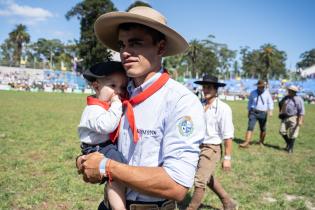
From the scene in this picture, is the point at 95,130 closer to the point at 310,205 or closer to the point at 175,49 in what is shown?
the point at 175,49

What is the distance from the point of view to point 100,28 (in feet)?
9.04

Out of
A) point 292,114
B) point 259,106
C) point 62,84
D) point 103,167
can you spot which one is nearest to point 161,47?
point 103,167

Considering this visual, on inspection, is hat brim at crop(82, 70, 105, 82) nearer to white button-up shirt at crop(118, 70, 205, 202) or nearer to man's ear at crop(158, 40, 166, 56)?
white button-up shirt at crop(118, 70, 205, 202)

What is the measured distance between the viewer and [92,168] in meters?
2.29

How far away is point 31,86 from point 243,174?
173ft

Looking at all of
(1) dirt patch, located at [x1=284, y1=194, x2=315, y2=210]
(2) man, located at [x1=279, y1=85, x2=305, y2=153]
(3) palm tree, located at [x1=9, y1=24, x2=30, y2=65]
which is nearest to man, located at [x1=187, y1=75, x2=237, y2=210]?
(1) dirt patch, located at [x1=284, y1=194, x2=315, y2=210]

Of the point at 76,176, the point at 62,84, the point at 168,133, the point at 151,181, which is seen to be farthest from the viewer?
the point at 62,84

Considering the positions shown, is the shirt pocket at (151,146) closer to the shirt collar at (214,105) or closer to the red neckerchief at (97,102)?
the red neckerchief at (97,102)

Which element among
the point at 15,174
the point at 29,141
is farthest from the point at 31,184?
the point at 29,141

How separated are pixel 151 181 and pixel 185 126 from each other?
0.37 m

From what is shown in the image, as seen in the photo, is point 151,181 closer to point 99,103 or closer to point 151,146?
point 151,146

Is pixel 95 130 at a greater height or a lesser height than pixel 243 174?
greater

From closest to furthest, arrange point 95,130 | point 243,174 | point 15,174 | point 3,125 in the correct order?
point 95,130, point 15,174, point 243,174, point 3,125

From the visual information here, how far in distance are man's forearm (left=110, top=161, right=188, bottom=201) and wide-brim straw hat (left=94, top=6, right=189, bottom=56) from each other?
0.89 m
